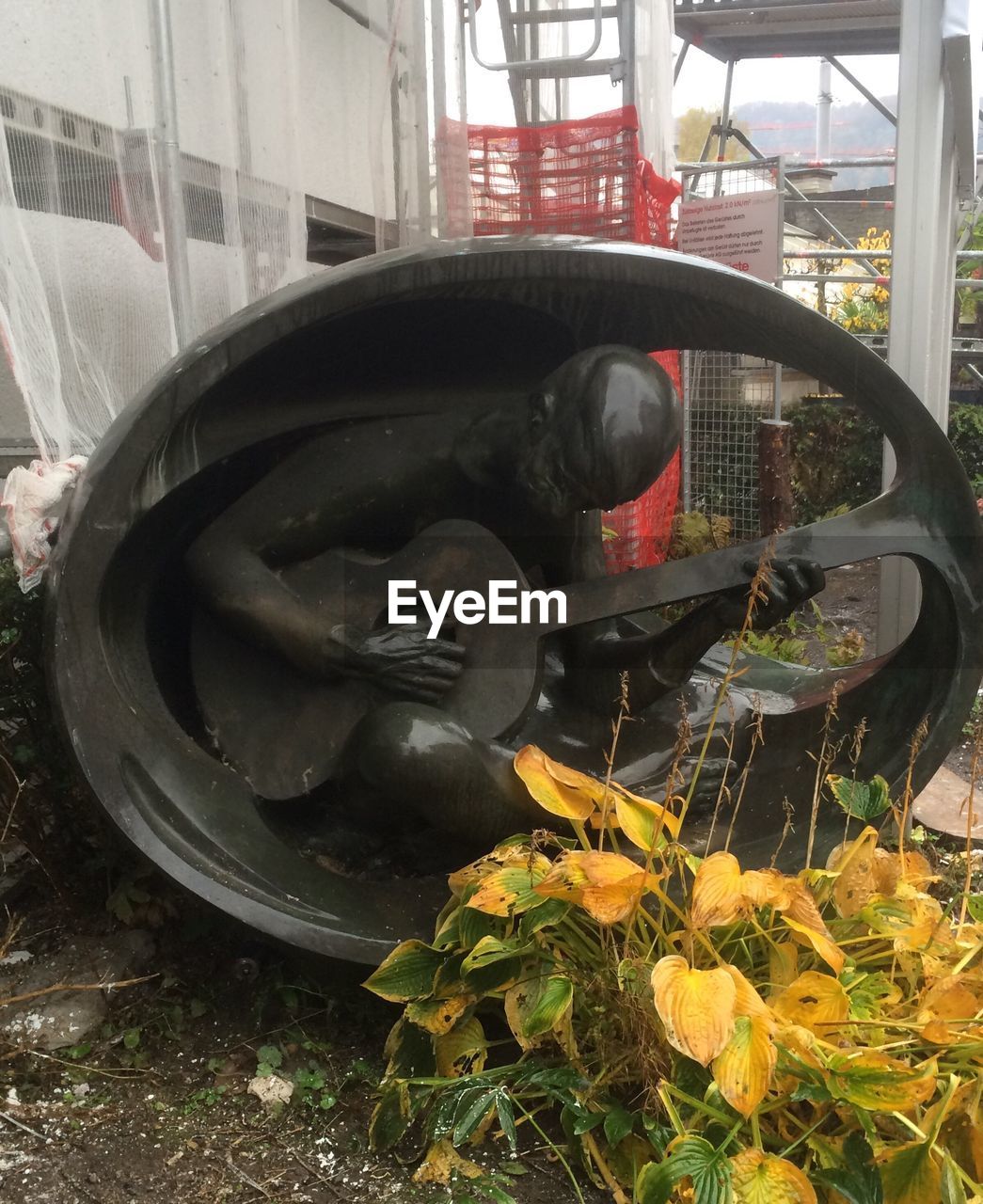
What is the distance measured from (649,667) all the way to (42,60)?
2.17 m

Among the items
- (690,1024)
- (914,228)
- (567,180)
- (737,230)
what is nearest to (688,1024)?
(690,1024)

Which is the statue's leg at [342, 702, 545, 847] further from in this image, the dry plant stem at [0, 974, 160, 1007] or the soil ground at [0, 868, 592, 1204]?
the dry plant stem at [0, 974, 160, 1007]

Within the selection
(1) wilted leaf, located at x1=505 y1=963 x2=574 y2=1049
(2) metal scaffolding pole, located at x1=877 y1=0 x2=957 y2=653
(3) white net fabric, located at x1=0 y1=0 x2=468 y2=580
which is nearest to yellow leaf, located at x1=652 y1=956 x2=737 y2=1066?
(1) wilted leaf, located at x1=505 y1=963 x2=574 y2=1049

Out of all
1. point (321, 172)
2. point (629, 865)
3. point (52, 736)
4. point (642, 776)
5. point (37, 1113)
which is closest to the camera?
point (629, 865)

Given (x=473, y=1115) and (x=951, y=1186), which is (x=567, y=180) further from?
(x=951, y=1186)

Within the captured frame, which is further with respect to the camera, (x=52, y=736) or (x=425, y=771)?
(x=52, y=736)

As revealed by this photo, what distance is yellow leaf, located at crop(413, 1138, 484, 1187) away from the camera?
5.57 ft

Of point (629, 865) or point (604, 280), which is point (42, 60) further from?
point (629, 865)

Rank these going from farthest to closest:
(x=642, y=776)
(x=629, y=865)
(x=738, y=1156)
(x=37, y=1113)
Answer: (x=642, y=776) → (x=37, y=1113) → (x=629, y=865) → (x=738, y=1156)

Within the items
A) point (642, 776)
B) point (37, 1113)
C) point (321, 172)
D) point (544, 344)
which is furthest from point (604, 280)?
point (321, 172)

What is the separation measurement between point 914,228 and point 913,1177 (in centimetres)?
277

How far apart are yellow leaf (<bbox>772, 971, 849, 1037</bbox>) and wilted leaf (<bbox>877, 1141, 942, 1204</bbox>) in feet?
0.63

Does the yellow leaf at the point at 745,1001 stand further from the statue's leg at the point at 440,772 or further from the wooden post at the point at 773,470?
the wooden post at the point at 773,470

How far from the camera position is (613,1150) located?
171 centimetres
